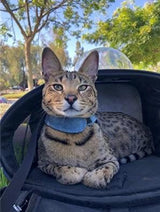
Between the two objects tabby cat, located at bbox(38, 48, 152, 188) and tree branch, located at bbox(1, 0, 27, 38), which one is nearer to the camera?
tabby cat, located at bbox(38, 48, 152, 188)

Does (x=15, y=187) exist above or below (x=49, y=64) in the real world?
below

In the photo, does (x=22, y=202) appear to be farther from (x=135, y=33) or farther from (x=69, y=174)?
(x=135, y=33)

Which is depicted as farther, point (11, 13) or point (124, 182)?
point (11, 13)

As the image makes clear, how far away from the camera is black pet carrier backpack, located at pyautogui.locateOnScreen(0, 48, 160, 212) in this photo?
98cm

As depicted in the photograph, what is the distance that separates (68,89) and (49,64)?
0.55ft

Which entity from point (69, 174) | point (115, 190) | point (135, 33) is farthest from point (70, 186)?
point (135, 33)

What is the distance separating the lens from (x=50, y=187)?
1.07 metres

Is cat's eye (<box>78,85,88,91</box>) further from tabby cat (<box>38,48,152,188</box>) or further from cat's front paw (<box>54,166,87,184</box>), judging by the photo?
cat's front paw (<box>54,166,87,184</box>)

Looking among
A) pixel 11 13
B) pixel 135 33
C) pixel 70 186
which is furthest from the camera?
pixel 135 33

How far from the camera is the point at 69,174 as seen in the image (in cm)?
115

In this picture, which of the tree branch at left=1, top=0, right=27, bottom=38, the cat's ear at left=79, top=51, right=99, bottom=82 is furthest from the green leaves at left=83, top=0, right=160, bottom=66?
the cat's ear at left=79, top=51, right=99, bottom=82

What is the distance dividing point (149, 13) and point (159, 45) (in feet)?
2.30

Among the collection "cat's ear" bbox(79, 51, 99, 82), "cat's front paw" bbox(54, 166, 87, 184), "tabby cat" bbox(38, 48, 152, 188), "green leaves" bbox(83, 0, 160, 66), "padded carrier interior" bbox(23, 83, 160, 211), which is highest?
"green leaves" bbox(83, 0, 160, 66)

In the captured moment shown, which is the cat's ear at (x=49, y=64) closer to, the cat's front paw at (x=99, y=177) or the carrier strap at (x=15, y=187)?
the carrier strap at (x=15, y=187)
